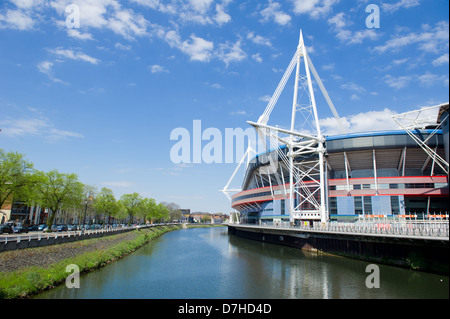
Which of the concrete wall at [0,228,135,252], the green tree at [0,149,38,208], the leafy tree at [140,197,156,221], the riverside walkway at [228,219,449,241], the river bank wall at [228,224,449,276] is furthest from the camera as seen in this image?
the leafy tree at [140,197,156,221]

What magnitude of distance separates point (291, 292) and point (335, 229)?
20604 mm

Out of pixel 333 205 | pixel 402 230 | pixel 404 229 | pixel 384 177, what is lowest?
pixel 402 230

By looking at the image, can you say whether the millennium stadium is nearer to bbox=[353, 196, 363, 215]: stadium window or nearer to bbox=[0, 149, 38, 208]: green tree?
bbox=[353, 196, 363, 215]: stadium window

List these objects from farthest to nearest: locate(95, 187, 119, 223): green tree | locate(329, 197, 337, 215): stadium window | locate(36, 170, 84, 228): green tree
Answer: locate(95, 187, 119, 223): green tree, locate(329, 197, 337, 215): stadium window, locate(36, 170, 84, 228): green tree

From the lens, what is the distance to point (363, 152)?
55094 mm

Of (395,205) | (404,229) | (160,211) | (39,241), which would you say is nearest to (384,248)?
(404,229)

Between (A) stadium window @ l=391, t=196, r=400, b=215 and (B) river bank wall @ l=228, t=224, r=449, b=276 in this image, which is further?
(A) stadium window @ l=391, t=196, r=400, b=215

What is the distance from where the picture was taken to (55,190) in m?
46.4

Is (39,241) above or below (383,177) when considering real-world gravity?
below

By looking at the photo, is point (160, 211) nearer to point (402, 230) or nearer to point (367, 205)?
point (367, 205)

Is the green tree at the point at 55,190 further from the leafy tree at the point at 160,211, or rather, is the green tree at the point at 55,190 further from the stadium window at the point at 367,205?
the leafy tree at the point at 160,211

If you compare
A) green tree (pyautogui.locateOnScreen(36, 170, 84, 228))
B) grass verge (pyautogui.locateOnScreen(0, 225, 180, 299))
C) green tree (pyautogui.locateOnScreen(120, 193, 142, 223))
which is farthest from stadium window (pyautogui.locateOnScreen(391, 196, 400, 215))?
green tree (pyautogui.locateOnScreen(120, 193, 142, 223))

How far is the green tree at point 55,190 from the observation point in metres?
45.0

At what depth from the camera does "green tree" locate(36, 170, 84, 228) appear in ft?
148
